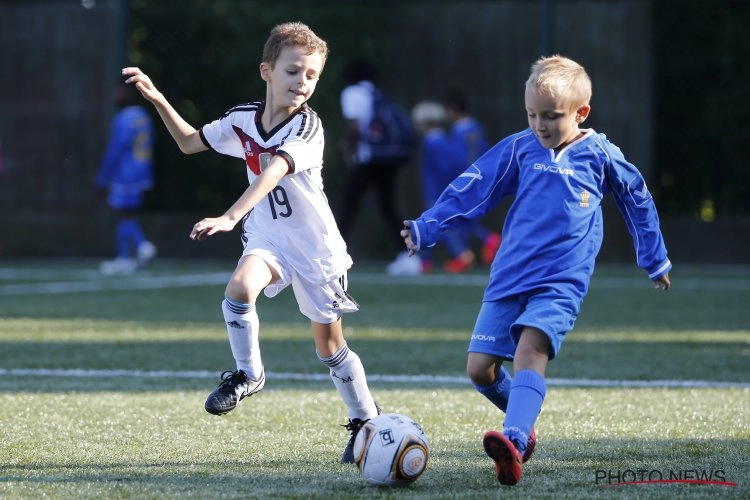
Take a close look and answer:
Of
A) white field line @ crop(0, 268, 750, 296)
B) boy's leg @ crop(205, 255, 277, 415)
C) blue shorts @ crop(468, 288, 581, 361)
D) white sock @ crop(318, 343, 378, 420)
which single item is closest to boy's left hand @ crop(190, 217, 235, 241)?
boy's leg @ crop(205, 255, 277, 415)

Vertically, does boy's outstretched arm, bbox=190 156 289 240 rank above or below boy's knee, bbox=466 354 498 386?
above

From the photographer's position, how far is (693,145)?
14.3 m

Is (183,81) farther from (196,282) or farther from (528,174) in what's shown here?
(528,174)

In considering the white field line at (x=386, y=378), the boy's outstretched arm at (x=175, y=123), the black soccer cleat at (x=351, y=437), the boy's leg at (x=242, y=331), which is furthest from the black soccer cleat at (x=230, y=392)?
the white field line at (x=386, y=378)

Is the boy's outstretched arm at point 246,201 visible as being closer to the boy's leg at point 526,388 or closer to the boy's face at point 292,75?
the boy's face at point 292,75

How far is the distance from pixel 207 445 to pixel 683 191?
10459mm

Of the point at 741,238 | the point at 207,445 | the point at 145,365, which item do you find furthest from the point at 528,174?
the point at 741,238

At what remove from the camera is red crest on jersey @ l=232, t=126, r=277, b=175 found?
4.90 meters

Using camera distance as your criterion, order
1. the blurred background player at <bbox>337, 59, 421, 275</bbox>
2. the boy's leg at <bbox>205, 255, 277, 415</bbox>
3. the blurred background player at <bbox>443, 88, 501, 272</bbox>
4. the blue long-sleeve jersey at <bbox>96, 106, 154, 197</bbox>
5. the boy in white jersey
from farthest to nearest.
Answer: the blue long-sleeve jersey at <bbox>96, 106, 154, 197</bbox> < the blurred background player at <bbox>443, 88, 501, 272</bbox> < the blurred background player at <bbox>337, 59, 421, 275</bbox> < the boy in white jersey < the boy's leg at <bbox>205, 255, 277, 415</bbox>

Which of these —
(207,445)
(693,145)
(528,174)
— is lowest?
(693,145)

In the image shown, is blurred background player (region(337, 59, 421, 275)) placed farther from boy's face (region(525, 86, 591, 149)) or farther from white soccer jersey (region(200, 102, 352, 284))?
boy's face (region(525, 86, 591, 149))

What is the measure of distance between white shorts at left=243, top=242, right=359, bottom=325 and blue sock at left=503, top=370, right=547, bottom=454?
0.81 meters

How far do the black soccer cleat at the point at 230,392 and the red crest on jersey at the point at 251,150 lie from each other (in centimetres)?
77

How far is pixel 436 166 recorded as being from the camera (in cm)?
1414
